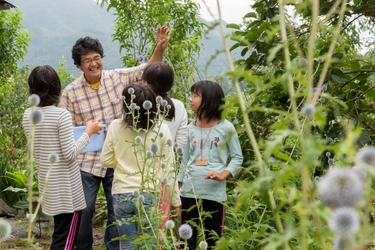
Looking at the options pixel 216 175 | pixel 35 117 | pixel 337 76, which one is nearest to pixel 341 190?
pixel 35 117

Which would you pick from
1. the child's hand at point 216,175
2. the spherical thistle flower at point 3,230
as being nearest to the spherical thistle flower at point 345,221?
the spherical thistle flower at point 3,230

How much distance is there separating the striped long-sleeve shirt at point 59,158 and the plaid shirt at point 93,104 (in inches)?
9.9

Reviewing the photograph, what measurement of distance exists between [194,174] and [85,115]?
2.71ft

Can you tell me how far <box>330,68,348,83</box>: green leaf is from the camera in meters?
2.55

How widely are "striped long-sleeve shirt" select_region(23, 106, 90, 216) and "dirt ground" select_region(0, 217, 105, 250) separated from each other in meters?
1.27

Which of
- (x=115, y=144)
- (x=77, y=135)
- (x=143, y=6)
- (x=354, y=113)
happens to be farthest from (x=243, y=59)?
(x=143, y=6)

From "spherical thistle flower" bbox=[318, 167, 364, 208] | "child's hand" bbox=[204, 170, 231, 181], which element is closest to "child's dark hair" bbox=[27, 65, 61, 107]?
"child's hand" bbox=[204, 170, 231, 181]

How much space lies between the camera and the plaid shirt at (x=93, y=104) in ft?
11.3

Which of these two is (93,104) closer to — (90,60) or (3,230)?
(90,60)

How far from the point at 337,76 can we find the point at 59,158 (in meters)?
1.52

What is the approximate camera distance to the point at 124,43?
6535 mm

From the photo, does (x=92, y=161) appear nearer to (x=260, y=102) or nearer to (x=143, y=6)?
(x=260, y=102)

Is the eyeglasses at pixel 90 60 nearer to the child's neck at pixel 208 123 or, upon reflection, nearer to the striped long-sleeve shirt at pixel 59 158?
the striped long-sleeve shirt at pixel 59 158

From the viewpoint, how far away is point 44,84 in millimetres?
3016
